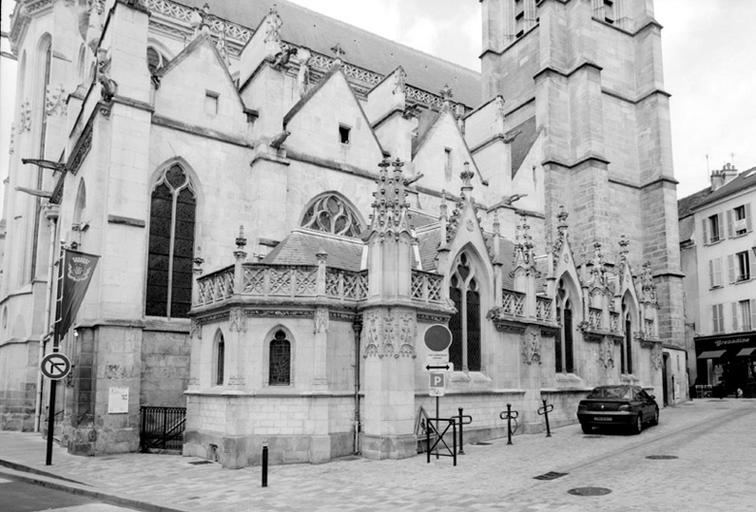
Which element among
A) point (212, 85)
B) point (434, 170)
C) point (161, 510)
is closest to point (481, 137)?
point (434, 170)

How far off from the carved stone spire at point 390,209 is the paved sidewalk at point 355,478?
5.44 m

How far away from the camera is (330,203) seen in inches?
970

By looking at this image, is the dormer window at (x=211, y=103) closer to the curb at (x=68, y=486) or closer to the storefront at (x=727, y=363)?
the curb at (x=68, y=486)

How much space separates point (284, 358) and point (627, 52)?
3258 cm

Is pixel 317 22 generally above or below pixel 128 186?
above

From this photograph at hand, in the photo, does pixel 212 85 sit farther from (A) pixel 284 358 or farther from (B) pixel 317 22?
(B) pixel 317 22

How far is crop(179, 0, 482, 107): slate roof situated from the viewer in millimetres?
36094

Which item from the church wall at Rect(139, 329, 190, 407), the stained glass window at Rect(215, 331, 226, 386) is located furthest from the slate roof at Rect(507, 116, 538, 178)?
the stained glass window at Rect(215, 331, 226, 386)

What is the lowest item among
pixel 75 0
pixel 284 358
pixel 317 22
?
pixel 284 358

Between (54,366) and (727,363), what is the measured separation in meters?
37.7

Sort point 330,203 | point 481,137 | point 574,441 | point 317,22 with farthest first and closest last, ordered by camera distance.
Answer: point 317,22 → point 481,137 → point 330,203 → point 574,441

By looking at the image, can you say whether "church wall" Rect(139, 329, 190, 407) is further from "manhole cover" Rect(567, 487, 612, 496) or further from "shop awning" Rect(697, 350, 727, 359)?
"shop awning" Rect(697, 350, 727, 359)

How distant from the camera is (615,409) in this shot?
61.8ft

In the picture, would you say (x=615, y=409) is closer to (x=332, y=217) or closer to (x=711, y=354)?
(x=332, y=217)
